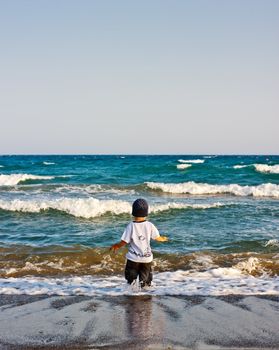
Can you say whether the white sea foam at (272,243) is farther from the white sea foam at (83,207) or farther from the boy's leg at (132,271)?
the white sea foam at (83,207)

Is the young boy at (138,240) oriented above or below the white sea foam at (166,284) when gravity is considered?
above

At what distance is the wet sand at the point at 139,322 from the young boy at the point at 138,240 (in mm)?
413

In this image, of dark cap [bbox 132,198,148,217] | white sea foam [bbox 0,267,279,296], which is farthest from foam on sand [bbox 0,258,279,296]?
dark cap [bbox 132,198,148,217]

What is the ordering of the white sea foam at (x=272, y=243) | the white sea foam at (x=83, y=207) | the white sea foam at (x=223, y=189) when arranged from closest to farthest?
the white sea foam at (x=272, y=243)
the white sea foam at (x=83, y=207)
the white sea foam at (x=223, y=189)

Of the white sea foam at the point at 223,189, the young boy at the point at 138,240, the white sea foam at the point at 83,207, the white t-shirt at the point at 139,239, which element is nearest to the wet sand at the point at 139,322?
the young boy at the point at 138,240

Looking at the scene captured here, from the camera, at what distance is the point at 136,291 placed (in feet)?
18.8

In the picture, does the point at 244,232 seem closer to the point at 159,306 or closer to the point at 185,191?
the point at 159,306

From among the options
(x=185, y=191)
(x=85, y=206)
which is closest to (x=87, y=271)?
(x=85, y=206)

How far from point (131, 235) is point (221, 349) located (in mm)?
2190

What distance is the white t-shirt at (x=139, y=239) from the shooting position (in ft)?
18.4

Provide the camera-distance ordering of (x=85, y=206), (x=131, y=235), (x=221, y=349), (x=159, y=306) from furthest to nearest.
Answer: (x=85, y=206) < (x=131, y=235) < (x=159, y=306) < (x=221, y=349)

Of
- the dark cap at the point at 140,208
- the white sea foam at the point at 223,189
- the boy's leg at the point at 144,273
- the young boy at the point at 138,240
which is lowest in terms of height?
the white sea foam at the point at 223,189

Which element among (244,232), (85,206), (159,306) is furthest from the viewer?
(85,206)

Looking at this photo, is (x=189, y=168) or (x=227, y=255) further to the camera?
(x=189, y=168)
